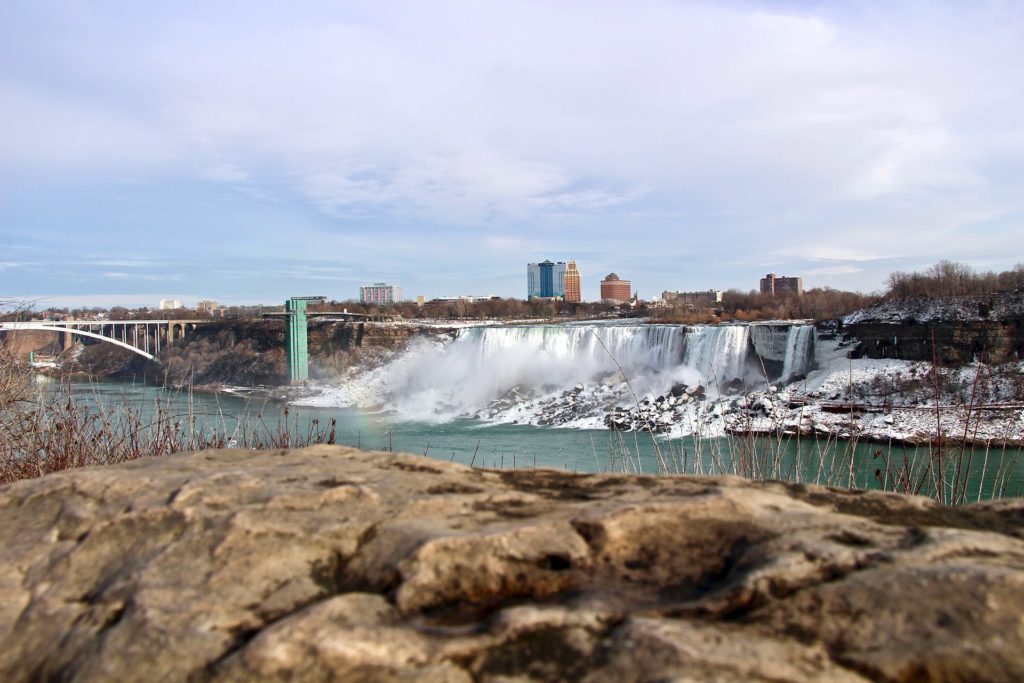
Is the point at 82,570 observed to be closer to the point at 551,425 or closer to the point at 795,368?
the point at 551,425

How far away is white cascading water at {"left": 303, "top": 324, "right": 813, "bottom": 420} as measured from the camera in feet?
98.2

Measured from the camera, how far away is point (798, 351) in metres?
29.2

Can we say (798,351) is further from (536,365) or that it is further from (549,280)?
(549,280)

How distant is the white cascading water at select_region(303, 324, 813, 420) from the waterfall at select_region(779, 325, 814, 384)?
0.09 metres

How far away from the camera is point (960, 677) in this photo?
1.08 meters

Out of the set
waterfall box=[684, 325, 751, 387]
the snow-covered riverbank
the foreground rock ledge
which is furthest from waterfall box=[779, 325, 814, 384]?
the foreground rock ledge

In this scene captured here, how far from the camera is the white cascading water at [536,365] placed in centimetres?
2992

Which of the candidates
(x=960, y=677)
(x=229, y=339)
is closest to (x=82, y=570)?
(x=960, y=677)

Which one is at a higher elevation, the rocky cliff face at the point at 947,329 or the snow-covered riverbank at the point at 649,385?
the rocky cliff face at the point at 947,329

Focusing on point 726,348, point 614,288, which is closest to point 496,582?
point 726,348

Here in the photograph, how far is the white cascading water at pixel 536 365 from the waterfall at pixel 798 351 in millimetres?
95

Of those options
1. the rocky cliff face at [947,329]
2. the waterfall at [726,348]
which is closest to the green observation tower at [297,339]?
the waterfall at [726,348]

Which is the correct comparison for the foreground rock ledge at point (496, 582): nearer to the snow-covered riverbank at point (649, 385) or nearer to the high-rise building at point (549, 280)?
the snow-covered riverbank at point (649, 385)

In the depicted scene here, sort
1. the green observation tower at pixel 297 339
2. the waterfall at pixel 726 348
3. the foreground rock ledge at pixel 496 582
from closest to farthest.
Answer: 1. the foreground rock ledge at pixel 496 582
2. the waterfall at pixel 726 348
3. the green observation tower at pixel 297 339
